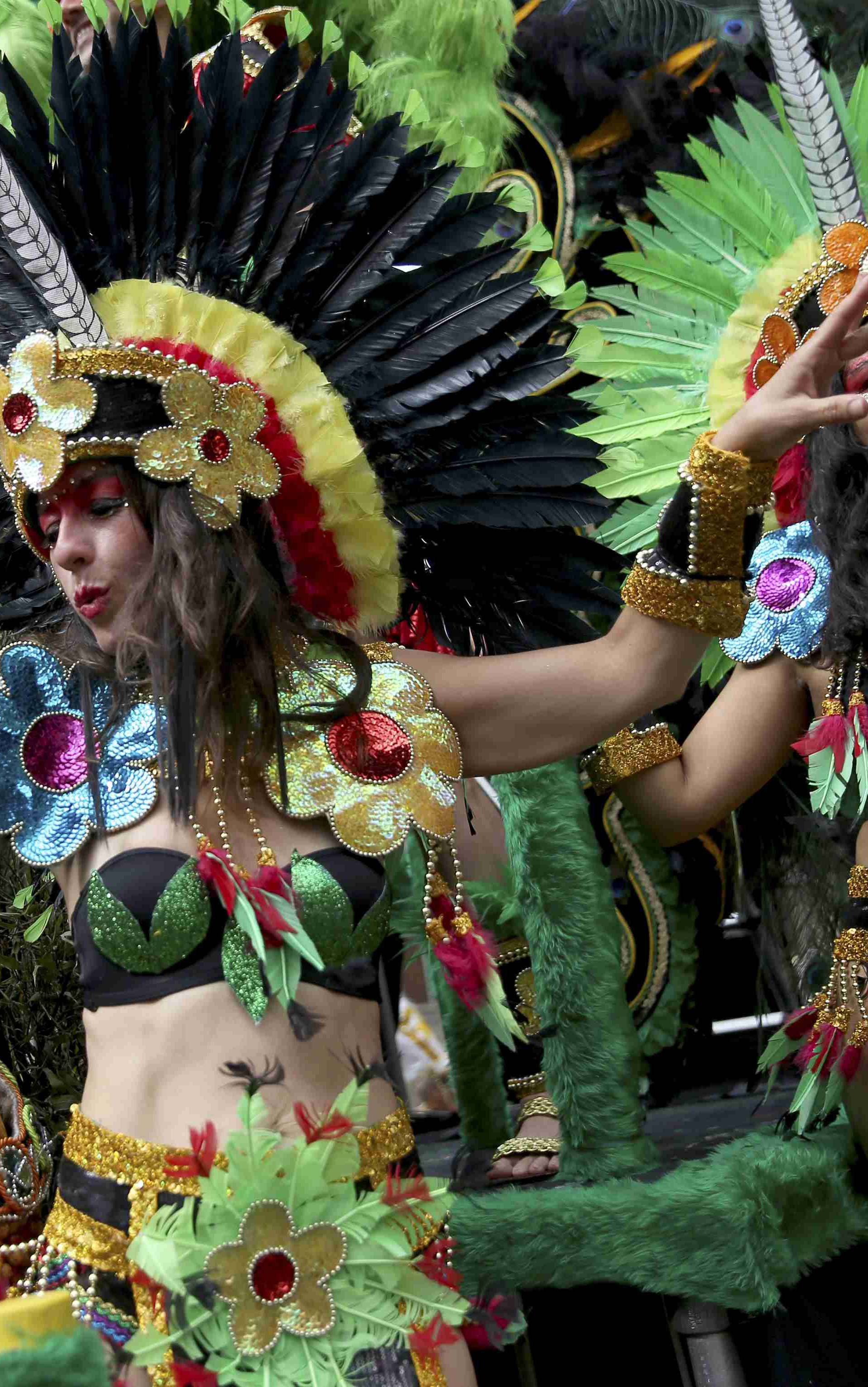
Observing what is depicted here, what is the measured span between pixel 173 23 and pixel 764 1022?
265 centimetres

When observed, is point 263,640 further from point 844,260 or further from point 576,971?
point 844,260

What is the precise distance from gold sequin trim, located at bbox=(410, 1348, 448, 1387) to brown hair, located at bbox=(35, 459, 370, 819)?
668mm

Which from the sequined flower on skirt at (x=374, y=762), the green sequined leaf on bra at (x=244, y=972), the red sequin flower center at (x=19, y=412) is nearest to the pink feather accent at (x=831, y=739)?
the sequined flower on skirt at (x=374, y=762)

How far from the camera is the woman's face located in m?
1.95

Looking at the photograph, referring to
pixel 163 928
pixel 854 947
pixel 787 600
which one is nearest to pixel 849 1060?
pixel 854 947

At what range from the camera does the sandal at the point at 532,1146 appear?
2.80m

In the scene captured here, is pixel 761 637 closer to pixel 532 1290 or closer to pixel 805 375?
pixel 805 375

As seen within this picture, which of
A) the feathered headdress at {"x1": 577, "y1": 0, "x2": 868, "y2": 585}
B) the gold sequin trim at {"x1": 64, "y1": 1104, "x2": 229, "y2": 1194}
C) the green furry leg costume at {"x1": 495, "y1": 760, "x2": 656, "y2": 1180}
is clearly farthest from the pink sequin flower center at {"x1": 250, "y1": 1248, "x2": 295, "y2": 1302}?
the feathered headdress at {"x1": 577, "y1": 0, "x2": 868, "y2": 585}

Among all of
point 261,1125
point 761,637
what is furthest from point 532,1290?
point 761,637

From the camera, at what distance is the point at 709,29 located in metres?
4.62

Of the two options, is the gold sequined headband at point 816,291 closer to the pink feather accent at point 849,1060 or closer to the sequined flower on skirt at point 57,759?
the pink feather accent at point 849,1060

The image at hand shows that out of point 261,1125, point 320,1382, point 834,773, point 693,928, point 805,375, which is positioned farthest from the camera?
point 693,928

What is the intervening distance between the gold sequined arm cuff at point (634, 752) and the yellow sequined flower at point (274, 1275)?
1.16 m

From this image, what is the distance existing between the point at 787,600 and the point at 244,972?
123cm
